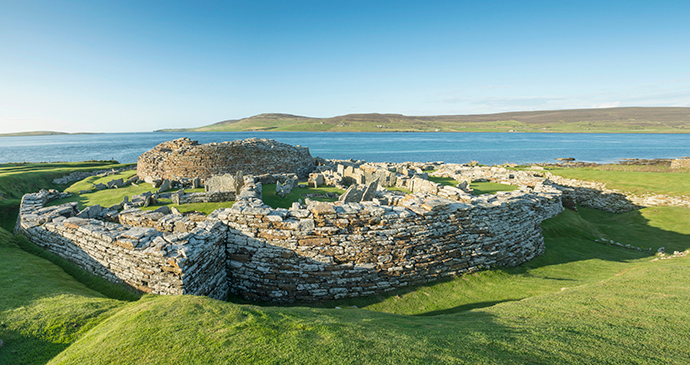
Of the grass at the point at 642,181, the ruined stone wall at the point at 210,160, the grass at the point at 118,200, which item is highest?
the ruined stone wall at the point at 210,160

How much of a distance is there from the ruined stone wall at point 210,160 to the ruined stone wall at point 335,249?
16.3 meters

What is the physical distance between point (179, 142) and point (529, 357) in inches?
1140

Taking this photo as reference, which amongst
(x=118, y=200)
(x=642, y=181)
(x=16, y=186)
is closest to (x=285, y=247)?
(x=118, y=200)

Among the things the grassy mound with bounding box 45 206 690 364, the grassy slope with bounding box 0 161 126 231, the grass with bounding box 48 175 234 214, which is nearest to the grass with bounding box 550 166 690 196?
the grassy mound with bounding box 45 206 690 364

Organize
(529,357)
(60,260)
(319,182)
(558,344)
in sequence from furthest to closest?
(319,182)
(60,260)
(558,344)
(529,357)

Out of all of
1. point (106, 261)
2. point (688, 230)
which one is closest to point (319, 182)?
point (106, 261)

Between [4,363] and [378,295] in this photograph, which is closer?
[4,363]

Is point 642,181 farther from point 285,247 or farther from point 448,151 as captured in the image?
point 448,151

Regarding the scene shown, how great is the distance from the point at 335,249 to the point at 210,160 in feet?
64.1

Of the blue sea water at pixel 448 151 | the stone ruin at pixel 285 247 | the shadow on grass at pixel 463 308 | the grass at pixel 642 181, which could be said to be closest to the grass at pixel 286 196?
the stone ruin at pixel 285 247

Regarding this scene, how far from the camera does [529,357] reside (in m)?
3.87

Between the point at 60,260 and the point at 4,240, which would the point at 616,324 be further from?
the point at 4,240

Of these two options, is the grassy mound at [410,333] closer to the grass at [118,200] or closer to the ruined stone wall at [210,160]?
the grass at [118,200]

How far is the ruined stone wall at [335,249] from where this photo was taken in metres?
8.34
